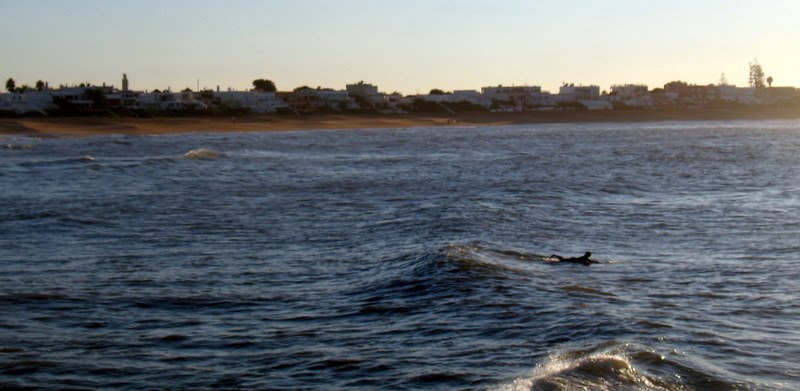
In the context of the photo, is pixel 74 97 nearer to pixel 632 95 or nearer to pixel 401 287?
pixel 632 95

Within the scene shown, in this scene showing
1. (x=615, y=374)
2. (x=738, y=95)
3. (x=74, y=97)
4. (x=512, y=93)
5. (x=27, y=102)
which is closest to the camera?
(x=615, y=374)

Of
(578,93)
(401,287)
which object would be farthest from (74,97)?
(401,287)

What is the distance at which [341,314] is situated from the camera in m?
12.4

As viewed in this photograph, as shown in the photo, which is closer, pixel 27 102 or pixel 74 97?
pixel 27 102

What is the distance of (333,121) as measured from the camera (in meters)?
105

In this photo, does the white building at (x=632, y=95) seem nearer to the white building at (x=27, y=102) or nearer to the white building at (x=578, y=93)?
the white building at (x=578, y=93)

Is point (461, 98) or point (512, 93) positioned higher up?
point (512, 93)

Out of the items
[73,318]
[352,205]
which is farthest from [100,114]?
[73,318]

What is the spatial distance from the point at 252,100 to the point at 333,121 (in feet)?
68.5

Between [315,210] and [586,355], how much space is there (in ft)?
49.4

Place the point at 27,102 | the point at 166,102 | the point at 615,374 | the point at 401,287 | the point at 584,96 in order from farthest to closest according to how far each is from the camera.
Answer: the point at 584,96 → the point at 166,102 → the point at 27,102 → the point at 401,287 → the point at 615,374

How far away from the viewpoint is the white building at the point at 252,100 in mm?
118531

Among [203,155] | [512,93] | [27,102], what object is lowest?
[203,155]

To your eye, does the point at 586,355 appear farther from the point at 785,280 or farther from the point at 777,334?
the point at 785,280
